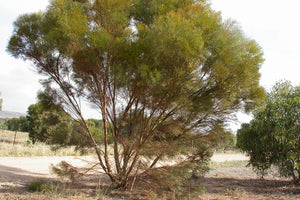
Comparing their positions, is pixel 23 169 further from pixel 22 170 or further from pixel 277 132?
pixel 277 132

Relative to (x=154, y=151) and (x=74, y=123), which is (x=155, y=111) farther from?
(x=74, y=123)

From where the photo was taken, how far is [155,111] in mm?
6051

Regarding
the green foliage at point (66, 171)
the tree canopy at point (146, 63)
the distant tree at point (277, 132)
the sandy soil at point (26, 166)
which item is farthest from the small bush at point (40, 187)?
the distant tree at point (277, 132)

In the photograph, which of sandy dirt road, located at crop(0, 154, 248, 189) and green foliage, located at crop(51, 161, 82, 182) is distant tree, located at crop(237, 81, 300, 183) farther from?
green foliage, located at crop(51, 161, 82, 182)

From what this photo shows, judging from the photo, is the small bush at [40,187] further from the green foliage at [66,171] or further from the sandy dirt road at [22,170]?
the sandy dirt road at [22,170]

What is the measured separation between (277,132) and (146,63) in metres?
4.94

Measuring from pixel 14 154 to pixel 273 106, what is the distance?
1291cm

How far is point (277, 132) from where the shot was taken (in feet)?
25.0

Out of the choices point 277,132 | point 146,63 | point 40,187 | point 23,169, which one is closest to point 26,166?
point 23,169

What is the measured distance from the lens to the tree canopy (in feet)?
16.8

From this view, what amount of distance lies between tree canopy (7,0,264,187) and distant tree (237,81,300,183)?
1733 mm

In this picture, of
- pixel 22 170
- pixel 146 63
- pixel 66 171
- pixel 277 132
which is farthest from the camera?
pixel 22 170

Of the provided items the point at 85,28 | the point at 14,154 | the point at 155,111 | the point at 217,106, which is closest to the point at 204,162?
the point at 217,106

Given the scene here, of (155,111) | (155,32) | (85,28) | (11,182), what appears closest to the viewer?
(155,32)
